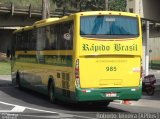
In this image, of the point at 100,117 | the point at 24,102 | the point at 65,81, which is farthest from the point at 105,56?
the point at 24,102

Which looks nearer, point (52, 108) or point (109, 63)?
point (109, 63)

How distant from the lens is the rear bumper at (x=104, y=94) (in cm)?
1848

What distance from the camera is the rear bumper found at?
18.5 meters

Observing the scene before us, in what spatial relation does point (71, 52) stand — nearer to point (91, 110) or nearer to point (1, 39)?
point (91, 110)

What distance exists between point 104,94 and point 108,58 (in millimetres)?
1241

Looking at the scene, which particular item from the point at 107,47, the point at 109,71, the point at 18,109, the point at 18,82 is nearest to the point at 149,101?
the point at 109,71

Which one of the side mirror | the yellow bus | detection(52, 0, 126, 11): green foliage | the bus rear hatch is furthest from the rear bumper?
detection(52, 0, 126, 11): green foliage

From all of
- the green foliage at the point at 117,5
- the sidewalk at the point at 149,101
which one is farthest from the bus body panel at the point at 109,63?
the green foliage at the point at 117,5

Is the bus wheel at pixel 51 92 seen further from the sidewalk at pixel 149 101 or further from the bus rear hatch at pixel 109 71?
the sidewalk at pixel 149 101

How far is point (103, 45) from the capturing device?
18.8 meters

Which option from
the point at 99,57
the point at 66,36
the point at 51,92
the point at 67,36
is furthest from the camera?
the point at 51,92

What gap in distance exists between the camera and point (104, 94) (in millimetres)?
18719

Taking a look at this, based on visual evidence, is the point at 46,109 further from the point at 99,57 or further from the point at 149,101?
the point at 149,101

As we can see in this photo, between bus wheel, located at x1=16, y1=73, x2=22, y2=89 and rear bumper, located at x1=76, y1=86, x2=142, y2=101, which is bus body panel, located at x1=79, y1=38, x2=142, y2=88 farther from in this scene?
bus wheel, located at x1=16, y1=73, x2=22, y2=89
